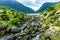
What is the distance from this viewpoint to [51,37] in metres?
74.1

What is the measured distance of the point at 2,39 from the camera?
9162 centimetres

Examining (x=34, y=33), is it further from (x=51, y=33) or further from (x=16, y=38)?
(x=51, y=33)

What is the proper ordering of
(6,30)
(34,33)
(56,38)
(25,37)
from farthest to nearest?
(6,30) < (34,33) < (25,37) < (56,38)

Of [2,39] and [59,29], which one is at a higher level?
[59,29]

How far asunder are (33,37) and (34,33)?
6946 millimetres

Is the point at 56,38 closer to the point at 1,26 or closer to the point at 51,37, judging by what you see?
the point at 51,37

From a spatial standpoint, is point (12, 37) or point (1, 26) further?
point (1, 26)

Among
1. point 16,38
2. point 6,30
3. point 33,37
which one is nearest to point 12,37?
point 16,38

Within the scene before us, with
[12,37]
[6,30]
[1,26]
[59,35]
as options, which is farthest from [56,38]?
[1,26]

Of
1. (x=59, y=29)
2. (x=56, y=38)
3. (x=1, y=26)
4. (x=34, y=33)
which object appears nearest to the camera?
(x=56, y=38)

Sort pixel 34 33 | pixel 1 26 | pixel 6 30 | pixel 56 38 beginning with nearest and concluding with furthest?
pixel 56 38 → pixel 34 33 → pixel 6 30 → pixel 1 26

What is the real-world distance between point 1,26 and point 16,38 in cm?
2897

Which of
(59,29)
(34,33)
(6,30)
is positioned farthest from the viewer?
(6,30)

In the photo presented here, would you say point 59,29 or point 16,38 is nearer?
point 59,29
